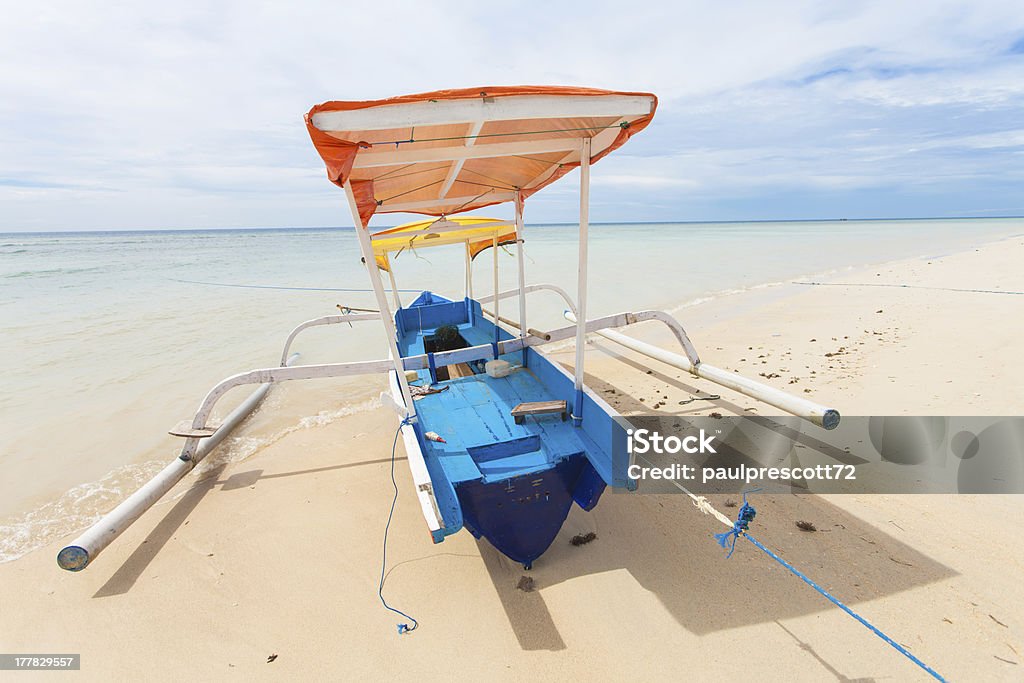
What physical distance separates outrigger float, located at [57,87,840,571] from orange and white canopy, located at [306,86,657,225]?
10mm

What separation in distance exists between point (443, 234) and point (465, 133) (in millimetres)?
3837

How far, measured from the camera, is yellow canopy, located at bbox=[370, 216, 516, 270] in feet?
21.0

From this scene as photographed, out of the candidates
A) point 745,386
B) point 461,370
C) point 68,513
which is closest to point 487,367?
point 461,370

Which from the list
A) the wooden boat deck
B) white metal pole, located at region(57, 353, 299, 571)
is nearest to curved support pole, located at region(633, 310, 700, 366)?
the wooden boat deck

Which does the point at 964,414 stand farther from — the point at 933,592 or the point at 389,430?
the point at 389,430

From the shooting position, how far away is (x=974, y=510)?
3936 millimetres

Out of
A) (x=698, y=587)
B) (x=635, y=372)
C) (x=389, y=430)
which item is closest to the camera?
(x=698, y=587)

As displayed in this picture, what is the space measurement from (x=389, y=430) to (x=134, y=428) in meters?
4.13

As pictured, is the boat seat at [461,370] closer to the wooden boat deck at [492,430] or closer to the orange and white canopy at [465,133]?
the wooden boat deck at [492,430]

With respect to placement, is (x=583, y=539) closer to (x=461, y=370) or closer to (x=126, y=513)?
(x=461, y=370)

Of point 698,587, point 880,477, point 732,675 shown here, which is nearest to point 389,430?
point 698,587

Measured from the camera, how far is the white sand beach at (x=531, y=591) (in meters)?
2.99

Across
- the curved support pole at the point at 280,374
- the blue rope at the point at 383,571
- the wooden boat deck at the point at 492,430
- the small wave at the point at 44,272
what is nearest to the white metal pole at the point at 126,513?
the curved support pole at the point at 280,374
